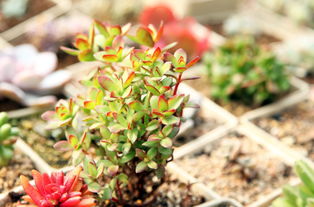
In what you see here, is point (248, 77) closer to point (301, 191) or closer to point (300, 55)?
point (300, 55)

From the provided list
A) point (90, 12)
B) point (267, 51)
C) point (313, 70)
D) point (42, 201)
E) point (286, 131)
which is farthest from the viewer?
point (90, 12)

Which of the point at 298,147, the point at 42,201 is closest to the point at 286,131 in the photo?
the point at 298,147

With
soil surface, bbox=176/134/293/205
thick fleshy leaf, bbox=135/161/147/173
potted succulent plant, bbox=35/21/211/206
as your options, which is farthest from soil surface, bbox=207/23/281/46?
thick fleshy leaf, bbox=135/161/147/173

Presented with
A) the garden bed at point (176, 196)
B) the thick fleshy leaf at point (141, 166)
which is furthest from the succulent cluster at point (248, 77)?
the thick fleshy leaf at point (141, 166)

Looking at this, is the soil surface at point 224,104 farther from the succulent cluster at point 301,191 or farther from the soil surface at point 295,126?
the succulent cluster at point 301,191

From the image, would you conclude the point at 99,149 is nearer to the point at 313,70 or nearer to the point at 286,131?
the point at 286,131

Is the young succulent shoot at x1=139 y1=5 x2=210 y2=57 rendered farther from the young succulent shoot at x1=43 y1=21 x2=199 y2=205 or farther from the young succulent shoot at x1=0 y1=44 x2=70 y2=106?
the young succulent shoot at x1=43 y1=21 x2=199 y2=205

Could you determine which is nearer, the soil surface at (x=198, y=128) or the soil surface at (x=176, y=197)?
the soil surface at (x=176, y=197)
